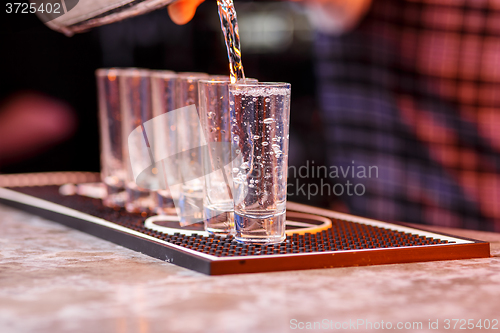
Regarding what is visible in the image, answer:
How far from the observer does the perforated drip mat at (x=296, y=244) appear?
1.00 metres

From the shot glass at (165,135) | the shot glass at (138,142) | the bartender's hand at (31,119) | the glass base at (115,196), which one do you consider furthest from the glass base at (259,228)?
the bartender's hand at (31,119)

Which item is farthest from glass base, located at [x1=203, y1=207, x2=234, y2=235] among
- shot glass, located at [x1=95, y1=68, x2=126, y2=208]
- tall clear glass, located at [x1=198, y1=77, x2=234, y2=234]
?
shot glass, located at [x1=95, y1=68, x2=126, y2=208]

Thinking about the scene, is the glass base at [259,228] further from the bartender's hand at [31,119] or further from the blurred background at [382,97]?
the bartender's hand at [31,119]

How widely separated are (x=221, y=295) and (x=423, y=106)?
178 cm

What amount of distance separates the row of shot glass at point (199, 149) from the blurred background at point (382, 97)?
47.7 inches

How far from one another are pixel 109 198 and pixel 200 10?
2484 mm

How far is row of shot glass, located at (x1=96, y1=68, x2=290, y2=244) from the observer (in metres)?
1.07

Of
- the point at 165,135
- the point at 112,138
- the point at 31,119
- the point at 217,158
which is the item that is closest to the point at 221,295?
the point at 217,158

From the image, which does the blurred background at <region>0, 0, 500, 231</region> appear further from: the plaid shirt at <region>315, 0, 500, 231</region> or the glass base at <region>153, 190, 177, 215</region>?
the glass base at <region>153, 190, 177, 215</region>

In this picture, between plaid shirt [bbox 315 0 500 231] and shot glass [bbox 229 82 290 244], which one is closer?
shot glass [bbox 229 82 290 244]

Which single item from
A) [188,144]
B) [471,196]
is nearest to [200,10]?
[471,196]

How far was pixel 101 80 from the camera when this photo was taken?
1.55m

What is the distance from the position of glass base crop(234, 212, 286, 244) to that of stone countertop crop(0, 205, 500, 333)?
11 centimetres

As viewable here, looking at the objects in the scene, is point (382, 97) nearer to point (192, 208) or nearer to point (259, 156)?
point (192, 208)
